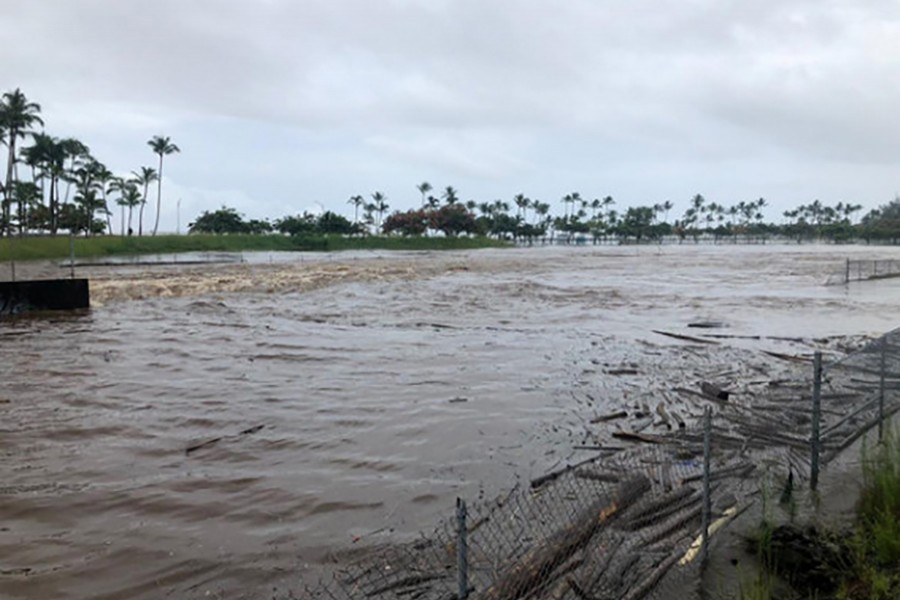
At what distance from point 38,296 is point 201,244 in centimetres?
7852

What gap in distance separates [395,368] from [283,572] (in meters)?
9.21

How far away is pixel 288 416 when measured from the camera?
1084 cm

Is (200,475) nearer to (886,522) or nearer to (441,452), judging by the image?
(441,452)

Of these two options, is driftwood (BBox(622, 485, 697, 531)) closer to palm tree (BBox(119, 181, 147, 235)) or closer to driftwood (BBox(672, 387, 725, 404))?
driftwood (BBox(672, 387, 725, 404))

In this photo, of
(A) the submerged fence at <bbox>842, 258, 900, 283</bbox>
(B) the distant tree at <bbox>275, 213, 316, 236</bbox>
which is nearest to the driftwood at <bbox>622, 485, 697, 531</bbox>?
(A) the submerged fence at <bbox>842, 258, 900, 283</bbox>

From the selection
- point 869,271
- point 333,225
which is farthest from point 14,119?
point 869,271

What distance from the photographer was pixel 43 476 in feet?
26.6

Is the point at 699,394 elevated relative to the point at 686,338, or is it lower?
lower

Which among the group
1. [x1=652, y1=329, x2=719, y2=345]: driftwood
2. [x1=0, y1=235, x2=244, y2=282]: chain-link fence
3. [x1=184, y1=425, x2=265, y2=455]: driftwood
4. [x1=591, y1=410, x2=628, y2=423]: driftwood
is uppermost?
[x1=0, y1=235, x2=244, y2=282]: chain-link fence

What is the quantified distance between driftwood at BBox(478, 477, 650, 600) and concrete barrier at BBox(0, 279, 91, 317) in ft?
→ 77.6

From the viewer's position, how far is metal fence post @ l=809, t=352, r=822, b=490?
621 cm

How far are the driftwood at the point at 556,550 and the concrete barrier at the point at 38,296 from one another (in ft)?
77.6

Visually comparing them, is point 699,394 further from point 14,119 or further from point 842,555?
point 14,119

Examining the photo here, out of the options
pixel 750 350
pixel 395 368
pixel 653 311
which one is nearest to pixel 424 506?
pixel 395 368
